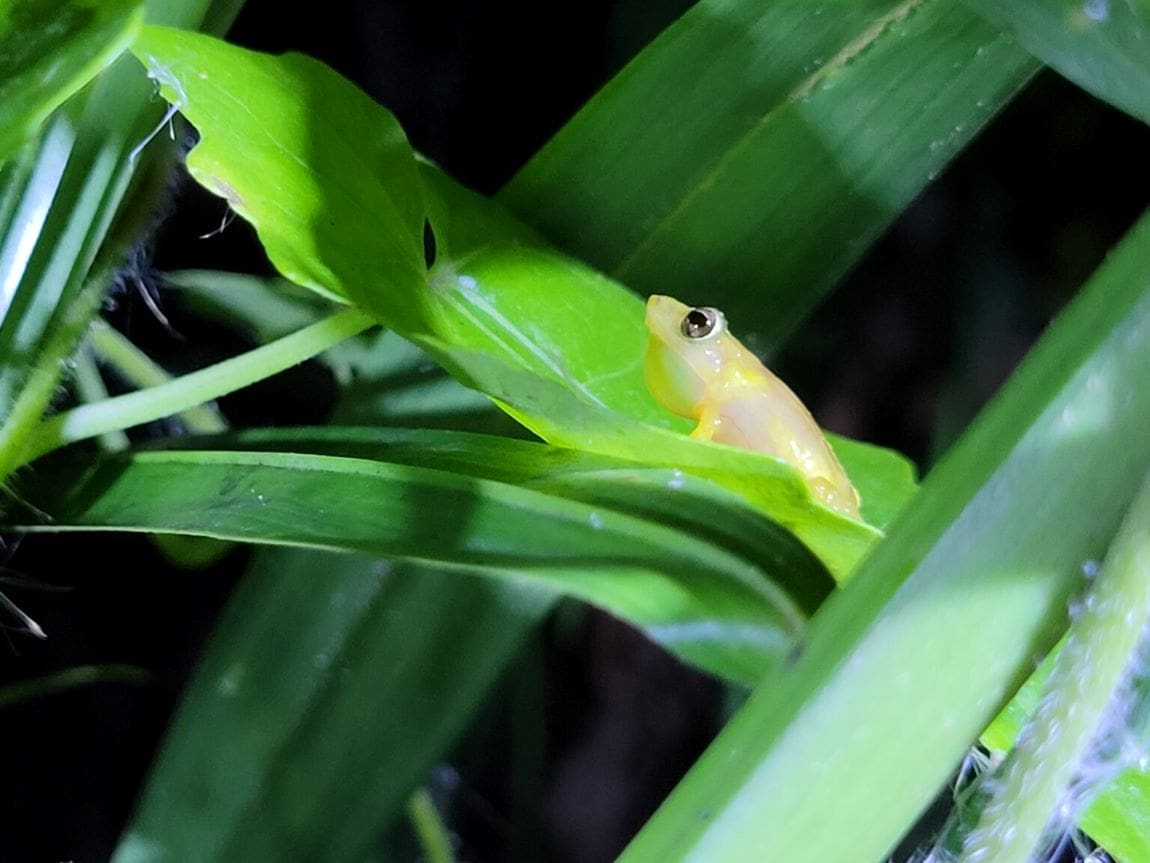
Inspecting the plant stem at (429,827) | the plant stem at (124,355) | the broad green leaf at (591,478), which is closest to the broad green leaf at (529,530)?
the broad green leaf at (591,478)

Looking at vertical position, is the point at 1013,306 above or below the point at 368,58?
above

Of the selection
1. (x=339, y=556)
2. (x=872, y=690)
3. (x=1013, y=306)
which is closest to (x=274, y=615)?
(x=339, y=556)

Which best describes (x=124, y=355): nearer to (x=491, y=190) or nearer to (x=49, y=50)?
(x=49, y=50)

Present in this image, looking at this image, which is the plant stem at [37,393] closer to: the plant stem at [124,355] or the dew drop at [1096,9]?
the plant stem at [124,355]

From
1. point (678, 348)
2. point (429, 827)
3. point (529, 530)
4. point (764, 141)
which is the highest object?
point (764, 141)

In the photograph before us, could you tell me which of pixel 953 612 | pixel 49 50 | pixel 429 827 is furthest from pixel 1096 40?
pixel 429 827

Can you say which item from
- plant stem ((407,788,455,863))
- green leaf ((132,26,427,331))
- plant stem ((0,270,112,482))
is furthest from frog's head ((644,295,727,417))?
plant stem ((407,788,455,863))

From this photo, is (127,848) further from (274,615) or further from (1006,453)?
(1006,453)
